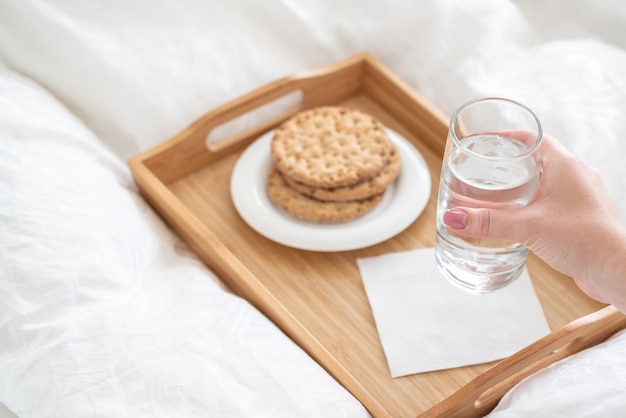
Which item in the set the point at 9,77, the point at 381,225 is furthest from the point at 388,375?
the point at 9,77

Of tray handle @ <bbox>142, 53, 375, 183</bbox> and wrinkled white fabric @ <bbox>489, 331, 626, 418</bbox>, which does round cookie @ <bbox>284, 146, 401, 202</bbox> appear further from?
wrinkled white fabric @ <bbox>489, 331, 626, 418</bbox>

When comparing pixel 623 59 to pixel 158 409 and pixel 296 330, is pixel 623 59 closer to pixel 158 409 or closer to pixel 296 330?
pixel 296 330

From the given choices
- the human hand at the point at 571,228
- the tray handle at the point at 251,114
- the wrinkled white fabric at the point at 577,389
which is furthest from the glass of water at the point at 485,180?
the tray handle at the point at 251,114

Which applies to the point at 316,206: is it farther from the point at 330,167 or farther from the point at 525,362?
the point at 525,362

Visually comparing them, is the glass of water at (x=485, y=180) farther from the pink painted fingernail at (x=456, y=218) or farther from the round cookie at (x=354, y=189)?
the round cookie at (x=354, y=189)

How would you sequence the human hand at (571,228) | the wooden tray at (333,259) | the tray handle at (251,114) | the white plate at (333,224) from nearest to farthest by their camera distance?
the human hand at (571,228) < the wooden tray at (333,259) < the white plate at (333,224) < the tray handle at (251,114)
